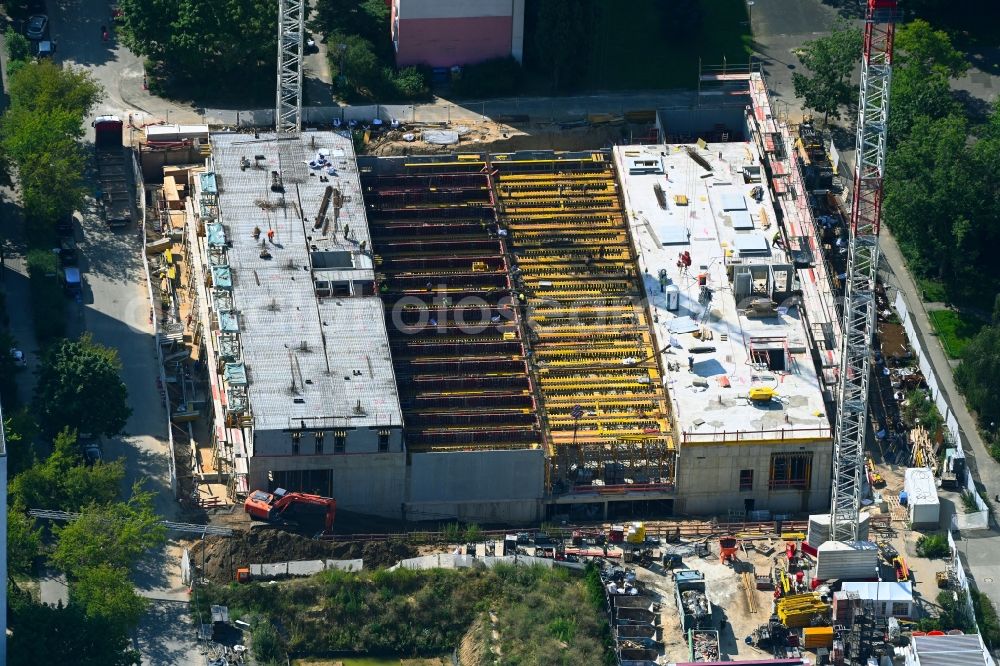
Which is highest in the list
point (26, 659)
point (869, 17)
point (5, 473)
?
point (869, 17)

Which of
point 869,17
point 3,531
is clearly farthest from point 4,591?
point 869,17

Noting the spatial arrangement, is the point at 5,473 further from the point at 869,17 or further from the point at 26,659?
the point at 869,17

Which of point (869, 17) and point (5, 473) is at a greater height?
point (869, 17)

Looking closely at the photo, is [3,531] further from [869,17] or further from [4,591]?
[869,17]

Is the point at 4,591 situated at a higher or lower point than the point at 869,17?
lower

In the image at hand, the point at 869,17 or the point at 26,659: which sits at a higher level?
the point at 869,17

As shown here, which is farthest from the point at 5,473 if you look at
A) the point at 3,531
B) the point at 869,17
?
the point at 869,17

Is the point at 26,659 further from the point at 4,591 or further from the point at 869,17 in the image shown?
the point at 869,17
